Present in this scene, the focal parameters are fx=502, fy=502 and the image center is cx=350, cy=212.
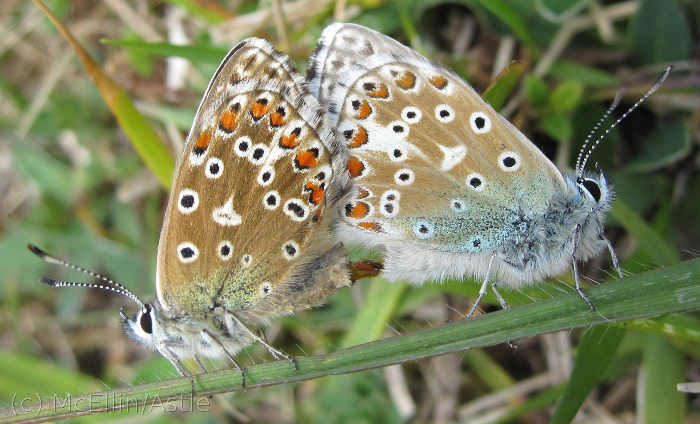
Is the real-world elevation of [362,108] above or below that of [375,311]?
above

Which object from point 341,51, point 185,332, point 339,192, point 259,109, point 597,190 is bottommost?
point 185,332

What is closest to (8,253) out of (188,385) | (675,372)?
(188,385)

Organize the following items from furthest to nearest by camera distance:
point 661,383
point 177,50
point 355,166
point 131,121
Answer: point 131,121 < point 177,50 < point 661,383 < point 355,166

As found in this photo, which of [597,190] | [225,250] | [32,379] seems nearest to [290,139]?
[225,250]

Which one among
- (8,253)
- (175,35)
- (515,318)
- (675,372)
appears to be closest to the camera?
(515,318)

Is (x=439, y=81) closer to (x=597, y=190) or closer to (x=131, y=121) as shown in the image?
(x=597, y=190)

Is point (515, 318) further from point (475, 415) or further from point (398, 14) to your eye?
point (398, 14)
